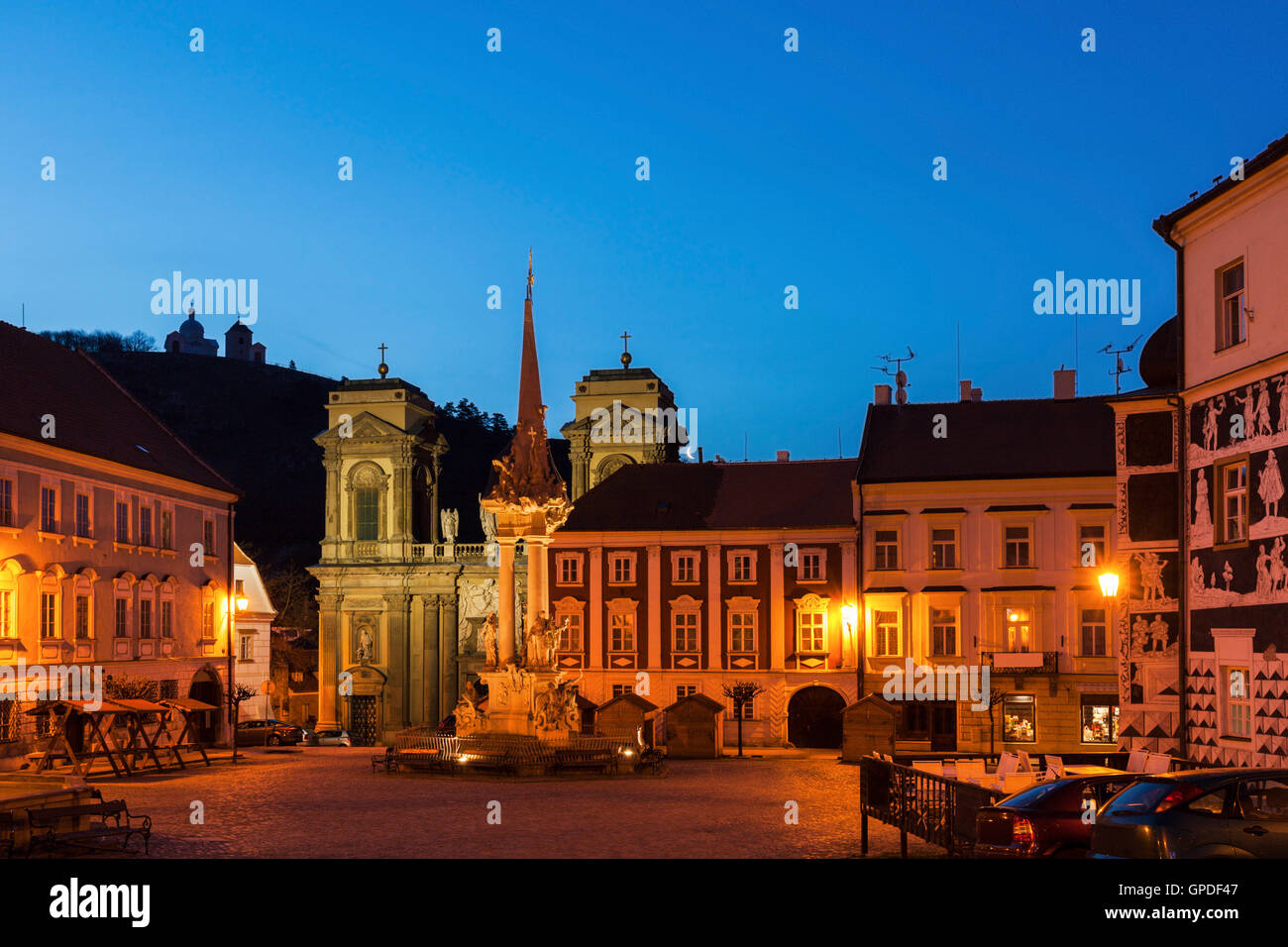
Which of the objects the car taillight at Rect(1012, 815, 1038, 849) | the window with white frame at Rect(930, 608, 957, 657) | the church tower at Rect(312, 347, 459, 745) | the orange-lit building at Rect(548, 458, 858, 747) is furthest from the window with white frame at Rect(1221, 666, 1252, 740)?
the church tower at Rect(312, 347, 459, 745)

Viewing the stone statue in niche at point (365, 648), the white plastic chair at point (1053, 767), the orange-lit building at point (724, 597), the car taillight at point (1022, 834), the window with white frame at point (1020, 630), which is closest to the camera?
the car taillight at point (1022, 834)

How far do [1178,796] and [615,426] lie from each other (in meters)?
59.6

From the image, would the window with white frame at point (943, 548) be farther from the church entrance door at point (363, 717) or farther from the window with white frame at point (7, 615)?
the church entrance door at point (363, 717)

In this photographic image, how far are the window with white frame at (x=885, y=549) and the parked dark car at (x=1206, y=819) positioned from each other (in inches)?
1431

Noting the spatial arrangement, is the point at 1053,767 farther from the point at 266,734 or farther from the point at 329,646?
the point at 329,646

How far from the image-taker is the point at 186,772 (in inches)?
1441

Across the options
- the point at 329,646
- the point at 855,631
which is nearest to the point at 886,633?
the point at 855,631

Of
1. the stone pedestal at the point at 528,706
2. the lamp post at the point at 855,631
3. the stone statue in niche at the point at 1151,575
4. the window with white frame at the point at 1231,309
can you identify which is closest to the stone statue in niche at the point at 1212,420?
the window with white frame at the point at 1231,309

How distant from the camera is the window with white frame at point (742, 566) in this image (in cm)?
5506

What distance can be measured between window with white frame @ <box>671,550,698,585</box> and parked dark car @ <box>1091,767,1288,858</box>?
41008 millimetres

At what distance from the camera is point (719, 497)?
190 feet

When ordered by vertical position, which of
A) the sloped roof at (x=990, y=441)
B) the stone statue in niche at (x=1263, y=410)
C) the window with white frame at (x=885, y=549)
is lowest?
the window with white frame at (x=885, y=549)
